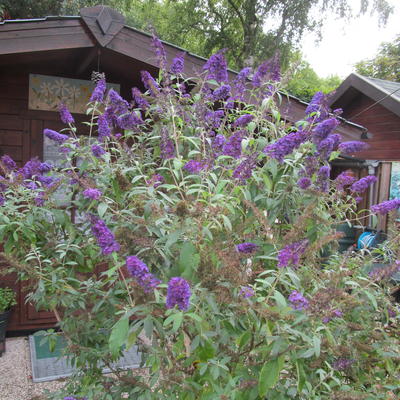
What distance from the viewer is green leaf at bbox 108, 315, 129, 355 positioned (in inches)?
50.1

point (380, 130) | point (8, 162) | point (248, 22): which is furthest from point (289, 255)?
point (248, 22)

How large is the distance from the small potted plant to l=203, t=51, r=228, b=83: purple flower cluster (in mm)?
3368

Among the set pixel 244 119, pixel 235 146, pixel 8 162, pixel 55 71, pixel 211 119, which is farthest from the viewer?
pixel 55 71

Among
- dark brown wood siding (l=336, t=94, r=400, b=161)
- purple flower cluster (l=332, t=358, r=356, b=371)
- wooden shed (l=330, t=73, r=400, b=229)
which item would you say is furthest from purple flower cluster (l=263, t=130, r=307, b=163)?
dark brown wood siding (l=336, t=94, r=400, b=161)

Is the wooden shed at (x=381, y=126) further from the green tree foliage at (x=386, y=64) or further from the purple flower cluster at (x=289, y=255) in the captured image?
the green tree foliage at (x=386, y=64)

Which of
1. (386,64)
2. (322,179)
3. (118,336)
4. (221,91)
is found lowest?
(118,336)

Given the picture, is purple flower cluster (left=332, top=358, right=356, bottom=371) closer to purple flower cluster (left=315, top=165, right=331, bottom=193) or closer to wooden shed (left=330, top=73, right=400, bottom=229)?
purple flower cluster (left=315, top=165, right=331, bottom=193)

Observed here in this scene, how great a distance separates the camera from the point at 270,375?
1237 mm

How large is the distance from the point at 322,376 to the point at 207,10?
18263 mm

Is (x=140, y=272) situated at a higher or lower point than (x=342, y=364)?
higher

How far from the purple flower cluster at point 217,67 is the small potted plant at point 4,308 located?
3.37 meters

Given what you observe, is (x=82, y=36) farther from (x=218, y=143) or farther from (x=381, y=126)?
(x=381, y=126)

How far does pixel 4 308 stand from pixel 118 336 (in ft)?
11.0

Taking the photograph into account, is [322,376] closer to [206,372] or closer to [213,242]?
[206,372]
